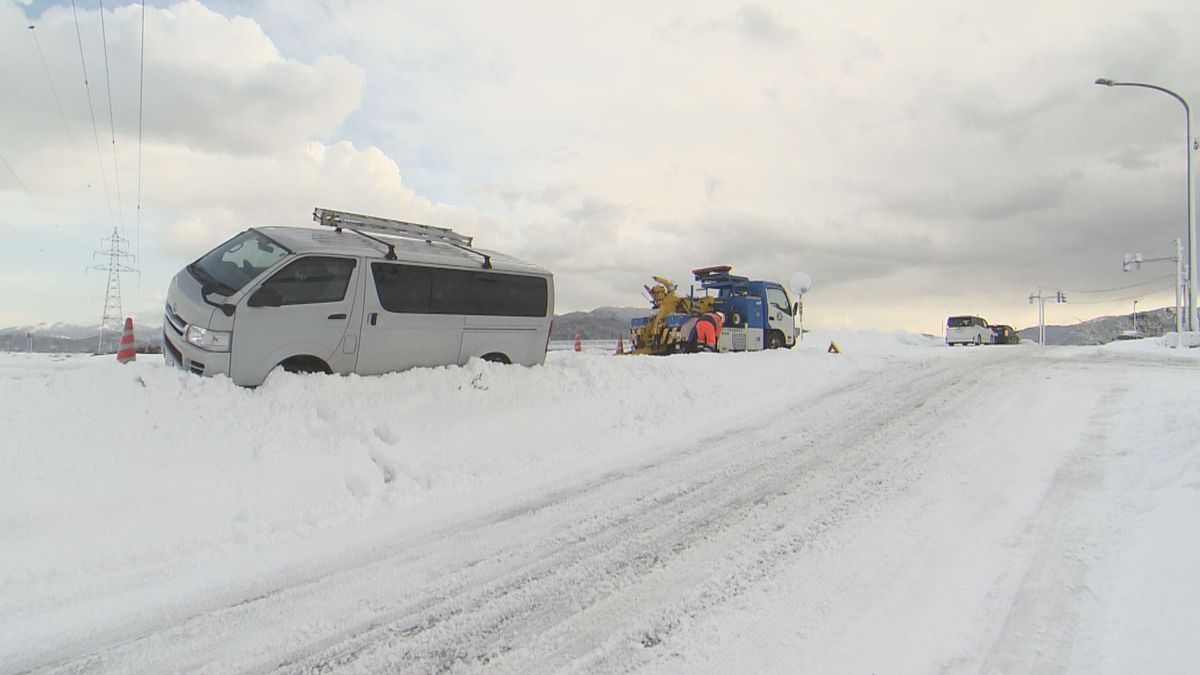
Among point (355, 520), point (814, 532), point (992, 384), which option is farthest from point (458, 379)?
point (992, 384)

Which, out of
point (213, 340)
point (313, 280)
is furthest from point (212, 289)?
point (313, 280)

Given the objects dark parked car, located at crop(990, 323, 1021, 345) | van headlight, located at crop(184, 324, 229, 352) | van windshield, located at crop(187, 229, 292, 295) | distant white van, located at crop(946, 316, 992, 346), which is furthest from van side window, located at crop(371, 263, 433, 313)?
dark parked car, located at crop(990, 323, 1021, 345)

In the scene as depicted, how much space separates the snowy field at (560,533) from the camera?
10.3 feet

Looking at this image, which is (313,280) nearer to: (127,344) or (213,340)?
(213,340)

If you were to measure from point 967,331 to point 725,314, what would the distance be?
86.0 feet

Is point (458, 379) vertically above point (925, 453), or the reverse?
point (458, 379)

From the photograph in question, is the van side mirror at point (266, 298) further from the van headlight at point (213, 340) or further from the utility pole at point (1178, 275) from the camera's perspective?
the utility pole at point (1178, 275)

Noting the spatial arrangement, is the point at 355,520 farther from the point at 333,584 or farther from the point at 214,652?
the point at 214,652

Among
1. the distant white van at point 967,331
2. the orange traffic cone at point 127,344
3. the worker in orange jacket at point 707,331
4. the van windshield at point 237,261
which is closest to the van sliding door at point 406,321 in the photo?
the van windshield at point 237,261

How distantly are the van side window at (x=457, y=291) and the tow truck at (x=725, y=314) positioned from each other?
10686 mm

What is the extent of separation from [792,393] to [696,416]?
2687 mm

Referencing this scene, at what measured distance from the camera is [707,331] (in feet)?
62.8

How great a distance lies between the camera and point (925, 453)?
6734 millimetres

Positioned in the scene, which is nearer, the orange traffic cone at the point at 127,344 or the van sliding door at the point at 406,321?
the van sliding door at the point at 406,321
